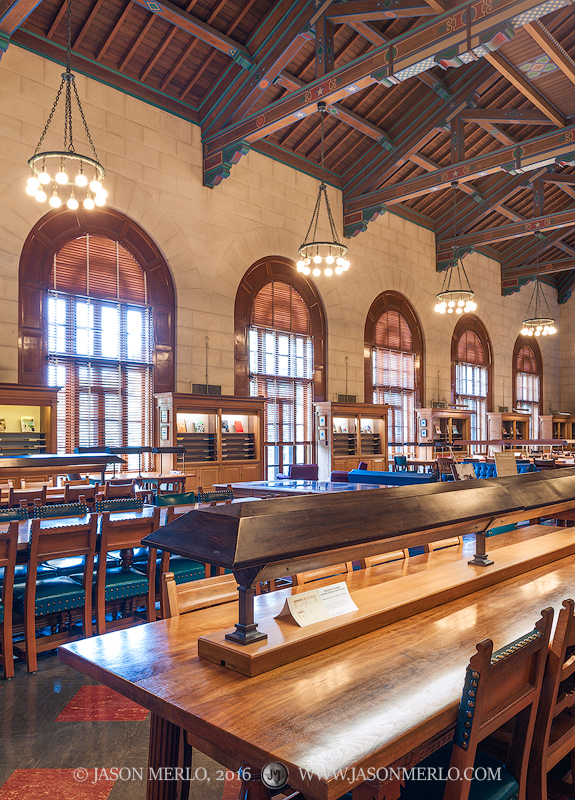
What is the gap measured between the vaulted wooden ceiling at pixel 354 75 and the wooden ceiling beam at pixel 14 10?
22 mm

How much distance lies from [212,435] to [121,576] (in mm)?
6494

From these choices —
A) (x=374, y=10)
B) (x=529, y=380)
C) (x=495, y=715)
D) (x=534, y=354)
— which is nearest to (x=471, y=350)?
(x=529, y=380)

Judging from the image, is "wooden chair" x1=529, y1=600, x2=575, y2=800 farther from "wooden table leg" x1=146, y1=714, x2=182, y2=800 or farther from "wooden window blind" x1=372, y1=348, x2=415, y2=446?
"wooden window blind" x1=372, y1=348, x2=415, y2=446

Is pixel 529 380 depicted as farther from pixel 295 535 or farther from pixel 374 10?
pixel 295 535

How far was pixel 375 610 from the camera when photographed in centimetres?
187

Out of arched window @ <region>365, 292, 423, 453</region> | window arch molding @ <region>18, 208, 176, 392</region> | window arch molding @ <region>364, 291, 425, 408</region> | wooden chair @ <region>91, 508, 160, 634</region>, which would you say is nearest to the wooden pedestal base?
wooden chair @ <region>91, 508, 160, 634</region>

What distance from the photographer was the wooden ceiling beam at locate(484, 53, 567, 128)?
9562 mm

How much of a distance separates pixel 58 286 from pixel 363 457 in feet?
24.8

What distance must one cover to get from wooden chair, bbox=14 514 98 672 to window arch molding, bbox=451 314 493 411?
14.8 metres

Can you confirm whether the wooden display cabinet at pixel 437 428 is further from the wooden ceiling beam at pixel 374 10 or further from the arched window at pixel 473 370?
the wooden ceiling beam at pixel 374 10

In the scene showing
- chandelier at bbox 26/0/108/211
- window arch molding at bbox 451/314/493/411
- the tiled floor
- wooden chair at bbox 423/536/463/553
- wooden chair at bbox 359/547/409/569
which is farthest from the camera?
window arch molding at bbox 451/314/493/411

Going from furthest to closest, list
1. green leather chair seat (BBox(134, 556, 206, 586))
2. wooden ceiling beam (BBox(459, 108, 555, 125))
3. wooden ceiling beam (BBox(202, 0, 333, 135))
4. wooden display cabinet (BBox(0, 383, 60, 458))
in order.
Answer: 1. wooden ceiling beam (BBox(459, 108, 555, 125))
2. wooden ceiling beam (BBox(202, 0, 333, 135))
3. wooden display cabinet (BBox(0, 383, 60, 458))
4. green leather chair seat (BBox(134, 556, 206, 586))

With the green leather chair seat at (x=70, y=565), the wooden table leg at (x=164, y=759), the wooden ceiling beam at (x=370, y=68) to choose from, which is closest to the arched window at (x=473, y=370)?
the wooden ceiling beam at (x=370, y=68)

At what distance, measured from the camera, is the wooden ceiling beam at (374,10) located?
7.37 metres
